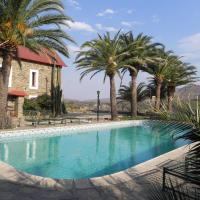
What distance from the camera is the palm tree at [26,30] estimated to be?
55.5 ft

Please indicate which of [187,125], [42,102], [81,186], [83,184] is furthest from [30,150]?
[42,102]

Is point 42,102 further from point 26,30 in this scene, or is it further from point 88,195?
point 88,195

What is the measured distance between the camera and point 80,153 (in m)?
14.1

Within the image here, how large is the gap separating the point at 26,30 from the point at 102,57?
1028 centimetres

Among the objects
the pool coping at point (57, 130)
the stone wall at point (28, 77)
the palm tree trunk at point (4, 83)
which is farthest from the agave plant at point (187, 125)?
the stone wall at point (28, 77)

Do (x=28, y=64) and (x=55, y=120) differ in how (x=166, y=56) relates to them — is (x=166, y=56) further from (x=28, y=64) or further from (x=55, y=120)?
(x=55, y=120)

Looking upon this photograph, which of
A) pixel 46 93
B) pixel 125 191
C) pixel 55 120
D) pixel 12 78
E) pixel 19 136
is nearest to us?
pixel 125 191

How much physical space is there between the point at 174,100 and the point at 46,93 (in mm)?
Answer: 27629

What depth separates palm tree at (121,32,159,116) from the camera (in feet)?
92.1

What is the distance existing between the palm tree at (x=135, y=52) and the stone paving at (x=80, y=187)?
20.4m

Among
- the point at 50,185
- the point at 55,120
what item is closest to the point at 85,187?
the point at 50,185

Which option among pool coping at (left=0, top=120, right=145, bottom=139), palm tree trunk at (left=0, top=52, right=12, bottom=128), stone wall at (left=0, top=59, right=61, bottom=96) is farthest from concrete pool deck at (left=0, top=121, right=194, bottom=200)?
stone wall at (left=0, top=59, right=61, bottom=96)

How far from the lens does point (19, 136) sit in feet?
54.7

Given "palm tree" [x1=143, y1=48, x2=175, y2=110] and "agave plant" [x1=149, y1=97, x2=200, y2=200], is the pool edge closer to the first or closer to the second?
"agave plant" [x1=149, y1=97, x2=200, y2=200]
